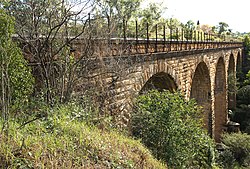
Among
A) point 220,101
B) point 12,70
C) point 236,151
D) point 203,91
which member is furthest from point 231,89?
point 12,70

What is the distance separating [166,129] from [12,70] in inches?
145

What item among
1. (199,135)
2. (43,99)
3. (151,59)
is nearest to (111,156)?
(43,99)

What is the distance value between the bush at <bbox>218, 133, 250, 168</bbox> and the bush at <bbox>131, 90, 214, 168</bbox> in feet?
27.1

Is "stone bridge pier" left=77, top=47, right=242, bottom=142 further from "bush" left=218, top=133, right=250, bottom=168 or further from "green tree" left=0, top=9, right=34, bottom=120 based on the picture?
"green tree" left=0, top=9, right=34, bottom=120

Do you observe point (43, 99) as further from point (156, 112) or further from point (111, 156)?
point (156, 112)

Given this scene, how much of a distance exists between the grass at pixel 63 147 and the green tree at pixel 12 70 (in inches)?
15.5

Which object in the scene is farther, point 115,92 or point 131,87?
point 131,87

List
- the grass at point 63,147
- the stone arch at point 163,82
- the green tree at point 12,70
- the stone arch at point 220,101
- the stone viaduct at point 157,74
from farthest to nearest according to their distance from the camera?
the stone arch at point 220,101 < the stone arch at point 163,82 < the stone viaduct at point 157,74 < the green tree at point 12,70 < the grass at point 63,147

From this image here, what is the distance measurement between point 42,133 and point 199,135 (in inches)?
188

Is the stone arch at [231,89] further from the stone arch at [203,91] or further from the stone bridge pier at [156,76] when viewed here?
the stone arch at [203,91]

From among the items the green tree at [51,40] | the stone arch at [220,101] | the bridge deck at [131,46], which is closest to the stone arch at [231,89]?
the stone arch at [220,101]

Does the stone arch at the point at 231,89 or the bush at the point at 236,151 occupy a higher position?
the stone arch at the point at 231,89

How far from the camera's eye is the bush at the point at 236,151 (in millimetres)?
14344

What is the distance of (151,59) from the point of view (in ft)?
26.8
